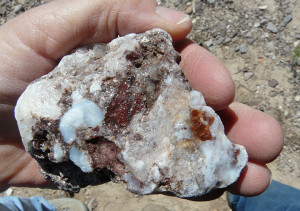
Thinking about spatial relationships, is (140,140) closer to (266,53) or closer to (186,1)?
(266,53)

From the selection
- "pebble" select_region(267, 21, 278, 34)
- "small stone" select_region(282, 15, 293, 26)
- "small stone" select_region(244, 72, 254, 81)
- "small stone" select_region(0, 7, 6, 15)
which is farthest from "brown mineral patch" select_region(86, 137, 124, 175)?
"small stone" select_region(0, 7, 6, 15)

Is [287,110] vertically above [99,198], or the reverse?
[287,110]

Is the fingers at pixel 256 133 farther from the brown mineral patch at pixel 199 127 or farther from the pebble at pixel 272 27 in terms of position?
the pebble at pixel 272 27

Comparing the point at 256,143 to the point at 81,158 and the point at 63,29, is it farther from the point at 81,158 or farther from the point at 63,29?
the point at 63,29

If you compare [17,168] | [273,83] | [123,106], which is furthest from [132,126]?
[273,83]

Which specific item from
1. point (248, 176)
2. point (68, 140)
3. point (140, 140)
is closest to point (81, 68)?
point (68, 140)
